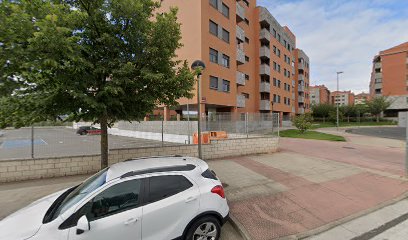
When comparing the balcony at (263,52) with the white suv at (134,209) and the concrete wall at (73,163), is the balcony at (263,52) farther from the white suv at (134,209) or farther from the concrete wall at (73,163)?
the white suv at (134,209)

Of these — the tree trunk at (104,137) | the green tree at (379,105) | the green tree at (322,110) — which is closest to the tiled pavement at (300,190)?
the tree trunk at (104,137)

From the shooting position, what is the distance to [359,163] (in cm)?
1041

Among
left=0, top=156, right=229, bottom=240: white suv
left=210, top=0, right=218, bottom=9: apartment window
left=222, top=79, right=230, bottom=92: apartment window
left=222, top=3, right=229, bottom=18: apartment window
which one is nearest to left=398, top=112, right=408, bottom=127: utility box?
left=0, top=156, right=229, bottom=240: white suv

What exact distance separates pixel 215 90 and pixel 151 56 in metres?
15.0

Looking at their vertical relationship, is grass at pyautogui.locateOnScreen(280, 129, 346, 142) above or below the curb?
above

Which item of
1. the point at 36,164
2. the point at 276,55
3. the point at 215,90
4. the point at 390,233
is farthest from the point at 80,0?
the point at 276,55

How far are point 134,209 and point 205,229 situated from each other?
1.31m

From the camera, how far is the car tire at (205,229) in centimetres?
341

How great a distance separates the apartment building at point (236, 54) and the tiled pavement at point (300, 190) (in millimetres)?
3352

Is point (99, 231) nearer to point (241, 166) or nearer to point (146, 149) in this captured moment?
point (146, 149)

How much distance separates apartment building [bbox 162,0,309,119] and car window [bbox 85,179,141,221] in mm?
4159

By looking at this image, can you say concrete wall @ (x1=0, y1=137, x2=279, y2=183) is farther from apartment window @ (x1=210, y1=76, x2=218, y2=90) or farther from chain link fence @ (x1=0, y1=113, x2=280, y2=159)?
apartment window @ (x1=210, y1=76, x2=218, y2=90)

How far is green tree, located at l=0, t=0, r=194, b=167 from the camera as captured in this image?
3.75 meters

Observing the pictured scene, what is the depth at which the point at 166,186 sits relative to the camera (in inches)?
133
